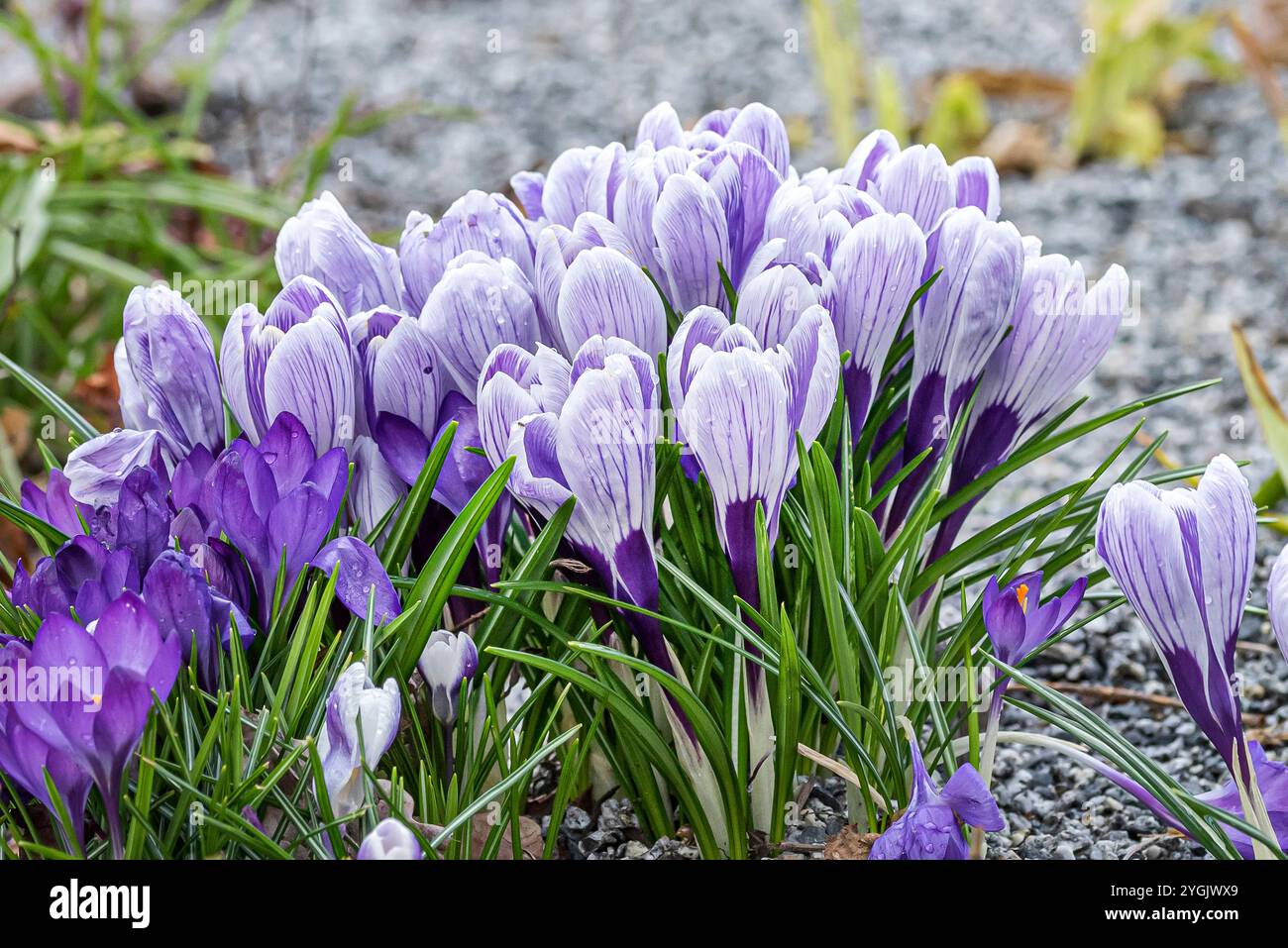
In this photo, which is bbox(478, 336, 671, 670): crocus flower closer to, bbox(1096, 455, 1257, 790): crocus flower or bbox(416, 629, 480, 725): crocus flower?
bbox(416, 629, 480, 725): crocus flower

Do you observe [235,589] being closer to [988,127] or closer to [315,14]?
A: [988,127]

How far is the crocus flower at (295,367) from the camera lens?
1.13 m

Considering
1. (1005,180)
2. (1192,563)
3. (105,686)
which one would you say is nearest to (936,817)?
(1192,563)

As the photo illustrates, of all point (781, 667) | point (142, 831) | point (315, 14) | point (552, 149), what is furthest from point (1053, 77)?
point (142, 831)

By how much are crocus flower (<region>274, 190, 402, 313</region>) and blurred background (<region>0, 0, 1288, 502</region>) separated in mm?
515

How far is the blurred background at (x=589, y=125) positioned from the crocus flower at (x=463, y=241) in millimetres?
617

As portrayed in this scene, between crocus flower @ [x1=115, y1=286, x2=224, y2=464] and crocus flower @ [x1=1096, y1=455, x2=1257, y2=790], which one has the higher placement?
crocus flower @ [x1=115, y1=286, x2=224, y2=464]

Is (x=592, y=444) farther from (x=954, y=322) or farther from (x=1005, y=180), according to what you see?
(x=1005, y=180)

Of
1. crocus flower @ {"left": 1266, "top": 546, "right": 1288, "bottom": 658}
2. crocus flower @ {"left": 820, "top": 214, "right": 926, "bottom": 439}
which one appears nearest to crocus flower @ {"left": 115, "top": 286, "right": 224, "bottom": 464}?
crocus flower @ {"left": 820, "top": 214, "right": 926, "bottom": 439}

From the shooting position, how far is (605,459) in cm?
102

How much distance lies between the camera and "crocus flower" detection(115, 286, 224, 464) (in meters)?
1.19

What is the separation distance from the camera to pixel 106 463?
120cm

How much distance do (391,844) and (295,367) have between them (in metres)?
0.42
